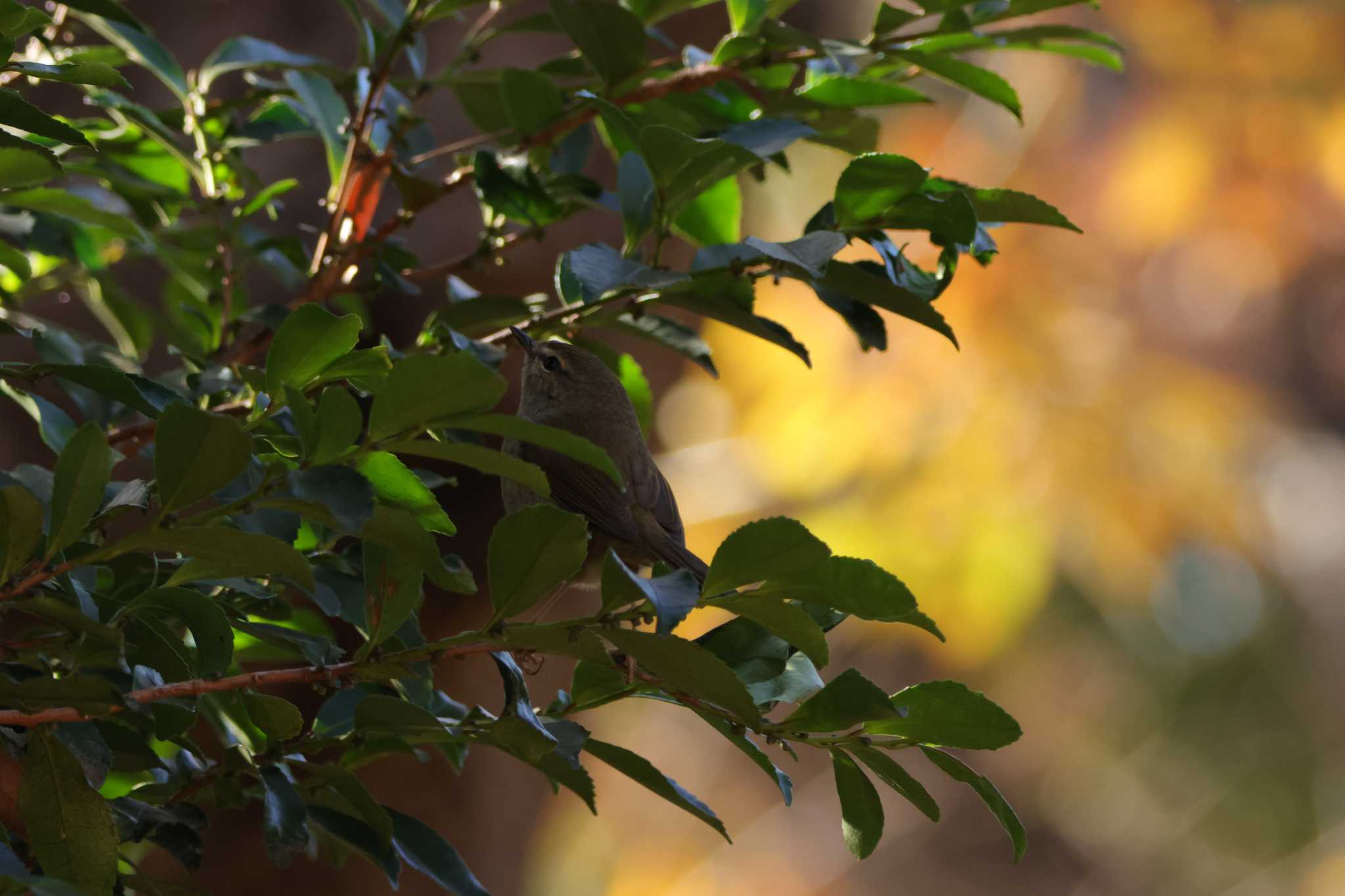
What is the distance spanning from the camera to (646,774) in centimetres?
69

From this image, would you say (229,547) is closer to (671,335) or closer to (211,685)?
(211,685)

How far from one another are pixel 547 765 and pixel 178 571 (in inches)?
9.4

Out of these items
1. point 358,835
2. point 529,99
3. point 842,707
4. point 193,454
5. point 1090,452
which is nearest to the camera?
point 193,454

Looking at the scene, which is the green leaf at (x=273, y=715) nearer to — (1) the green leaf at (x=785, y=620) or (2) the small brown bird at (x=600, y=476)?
(1) the green leaf at (x=785, y=620)

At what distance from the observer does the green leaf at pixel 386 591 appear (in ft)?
2.01

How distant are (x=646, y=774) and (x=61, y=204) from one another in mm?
569

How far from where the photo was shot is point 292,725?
0.67 m

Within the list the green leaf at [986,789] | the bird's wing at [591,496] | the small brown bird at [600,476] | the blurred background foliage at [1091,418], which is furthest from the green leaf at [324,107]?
the blurred background foliage at [1091,418]

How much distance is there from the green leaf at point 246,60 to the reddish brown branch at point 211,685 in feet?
1.87

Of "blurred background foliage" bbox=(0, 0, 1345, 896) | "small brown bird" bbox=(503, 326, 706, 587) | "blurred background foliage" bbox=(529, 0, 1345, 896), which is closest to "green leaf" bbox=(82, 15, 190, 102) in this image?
"small brown bird" bbox=(503, 326, 706, 587)

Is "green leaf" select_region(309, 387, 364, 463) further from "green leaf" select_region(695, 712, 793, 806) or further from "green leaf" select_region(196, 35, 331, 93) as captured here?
"green leaf" select_region(196, 35, 331, 93)

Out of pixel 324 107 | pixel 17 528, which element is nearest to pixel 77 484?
pixel 17 528

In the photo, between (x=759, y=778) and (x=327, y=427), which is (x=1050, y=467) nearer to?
(x=759, y=778)

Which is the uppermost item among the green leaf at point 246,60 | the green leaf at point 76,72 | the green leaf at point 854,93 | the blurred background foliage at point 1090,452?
the green leaf at point 854,93
